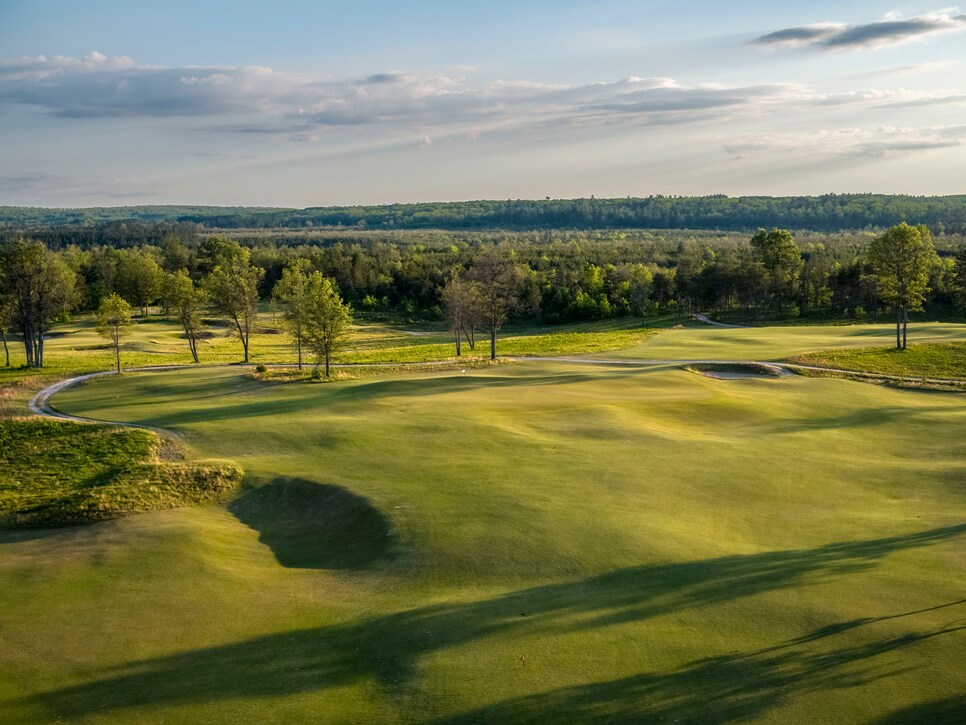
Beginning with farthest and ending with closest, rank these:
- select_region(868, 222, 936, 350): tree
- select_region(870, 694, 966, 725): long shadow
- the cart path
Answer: select_region(868, 222, 936, 350): tree < the cart path < select_region(870, 694, 966, 725): long shadow

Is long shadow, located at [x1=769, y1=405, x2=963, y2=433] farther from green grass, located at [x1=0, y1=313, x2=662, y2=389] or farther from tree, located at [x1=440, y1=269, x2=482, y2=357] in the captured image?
tree, located at [x1=440, y1=269, x2=482, y2=357]

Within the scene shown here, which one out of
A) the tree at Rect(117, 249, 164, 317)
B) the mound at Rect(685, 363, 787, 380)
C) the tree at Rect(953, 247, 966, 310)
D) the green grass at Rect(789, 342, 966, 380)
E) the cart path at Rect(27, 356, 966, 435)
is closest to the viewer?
the cart path at Rect(27, 356, 966, 435)

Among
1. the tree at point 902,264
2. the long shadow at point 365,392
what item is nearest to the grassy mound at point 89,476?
the long shadow at point 365,392

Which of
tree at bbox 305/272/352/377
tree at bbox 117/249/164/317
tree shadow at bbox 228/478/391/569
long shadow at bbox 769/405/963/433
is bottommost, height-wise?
tree shadow at bbox 228/478/391/569

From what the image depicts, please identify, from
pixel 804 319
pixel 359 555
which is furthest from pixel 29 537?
pixel 804 319

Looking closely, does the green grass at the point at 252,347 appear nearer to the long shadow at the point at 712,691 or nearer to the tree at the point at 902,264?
the tree at the point at 902,264

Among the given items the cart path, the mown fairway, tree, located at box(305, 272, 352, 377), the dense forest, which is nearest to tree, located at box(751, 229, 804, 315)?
the dense forest
